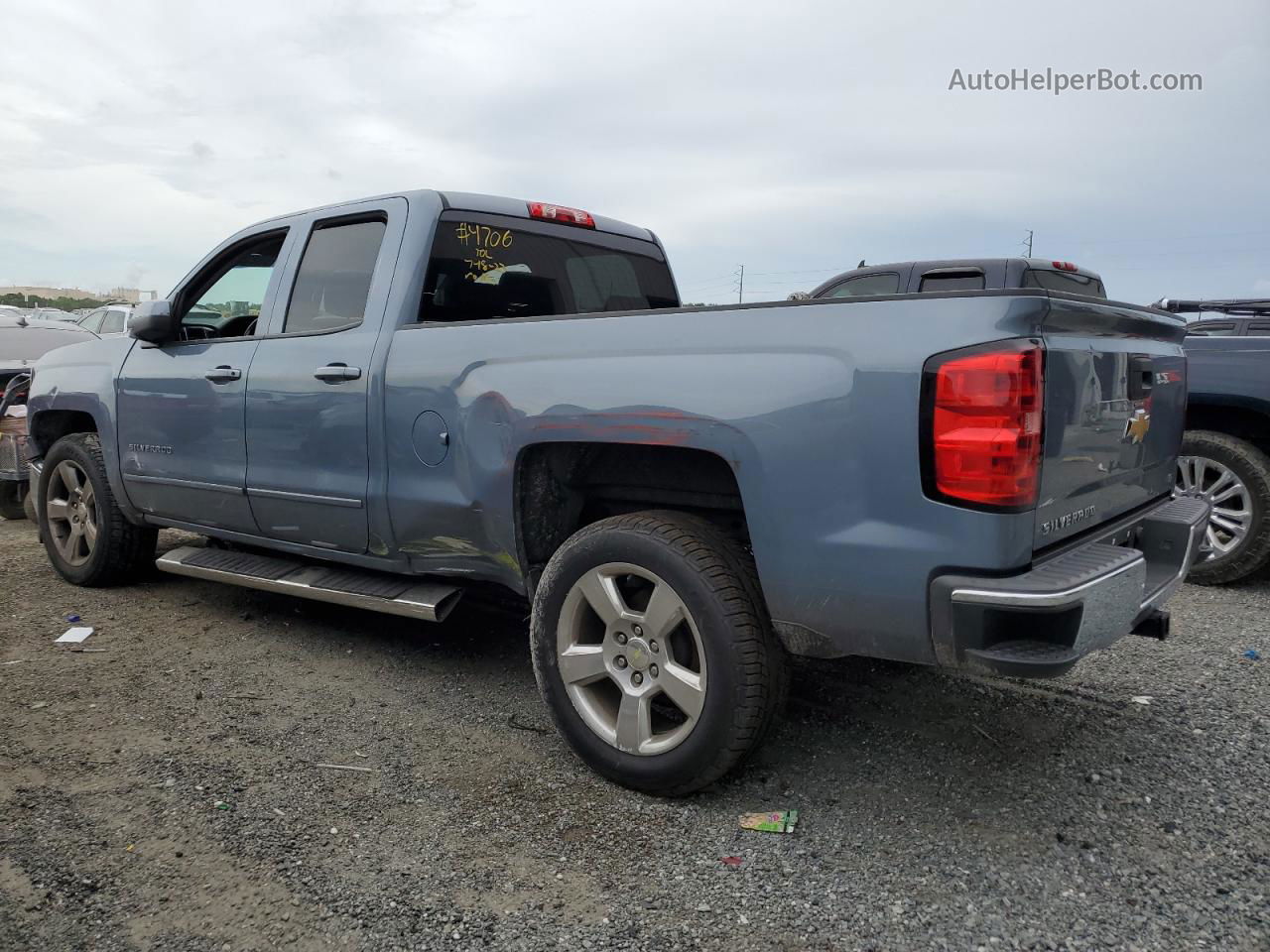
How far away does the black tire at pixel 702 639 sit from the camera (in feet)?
8.63

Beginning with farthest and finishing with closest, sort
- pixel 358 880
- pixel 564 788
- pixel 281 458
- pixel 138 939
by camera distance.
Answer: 1. pixel 281 458
2. pixel 564 788
3. pixel 358 880
4. pixel 138 939

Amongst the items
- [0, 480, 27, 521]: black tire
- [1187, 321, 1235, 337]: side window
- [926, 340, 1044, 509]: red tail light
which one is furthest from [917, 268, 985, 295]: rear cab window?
[0, 480, 27, 521]: black tire

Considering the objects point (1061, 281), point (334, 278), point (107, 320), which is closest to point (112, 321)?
point (107, 320)

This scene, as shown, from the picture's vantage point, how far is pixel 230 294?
4637mm

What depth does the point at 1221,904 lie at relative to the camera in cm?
231

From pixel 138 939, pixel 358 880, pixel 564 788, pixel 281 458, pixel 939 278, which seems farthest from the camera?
pixel 939 278

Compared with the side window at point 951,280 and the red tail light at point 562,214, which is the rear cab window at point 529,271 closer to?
the red tail light at point 562,214

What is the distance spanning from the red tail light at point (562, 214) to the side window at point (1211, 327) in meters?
4.27

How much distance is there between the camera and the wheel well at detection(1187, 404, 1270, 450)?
5.44 meters

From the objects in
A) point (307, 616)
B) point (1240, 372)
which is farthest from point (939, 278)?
point (307, 616)

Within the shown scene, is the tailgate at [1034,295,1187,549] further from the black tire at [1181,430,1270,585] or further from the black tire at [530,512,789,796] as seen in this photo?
the black tire at [1181,430,1270,585]

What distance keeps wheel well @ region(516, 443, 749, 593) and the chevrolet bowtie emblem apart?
3.79 ft

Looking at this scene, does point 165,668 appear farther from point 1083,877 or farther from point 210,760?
point 1083,877

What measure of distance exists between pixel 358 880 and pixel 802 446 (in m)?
1.59
